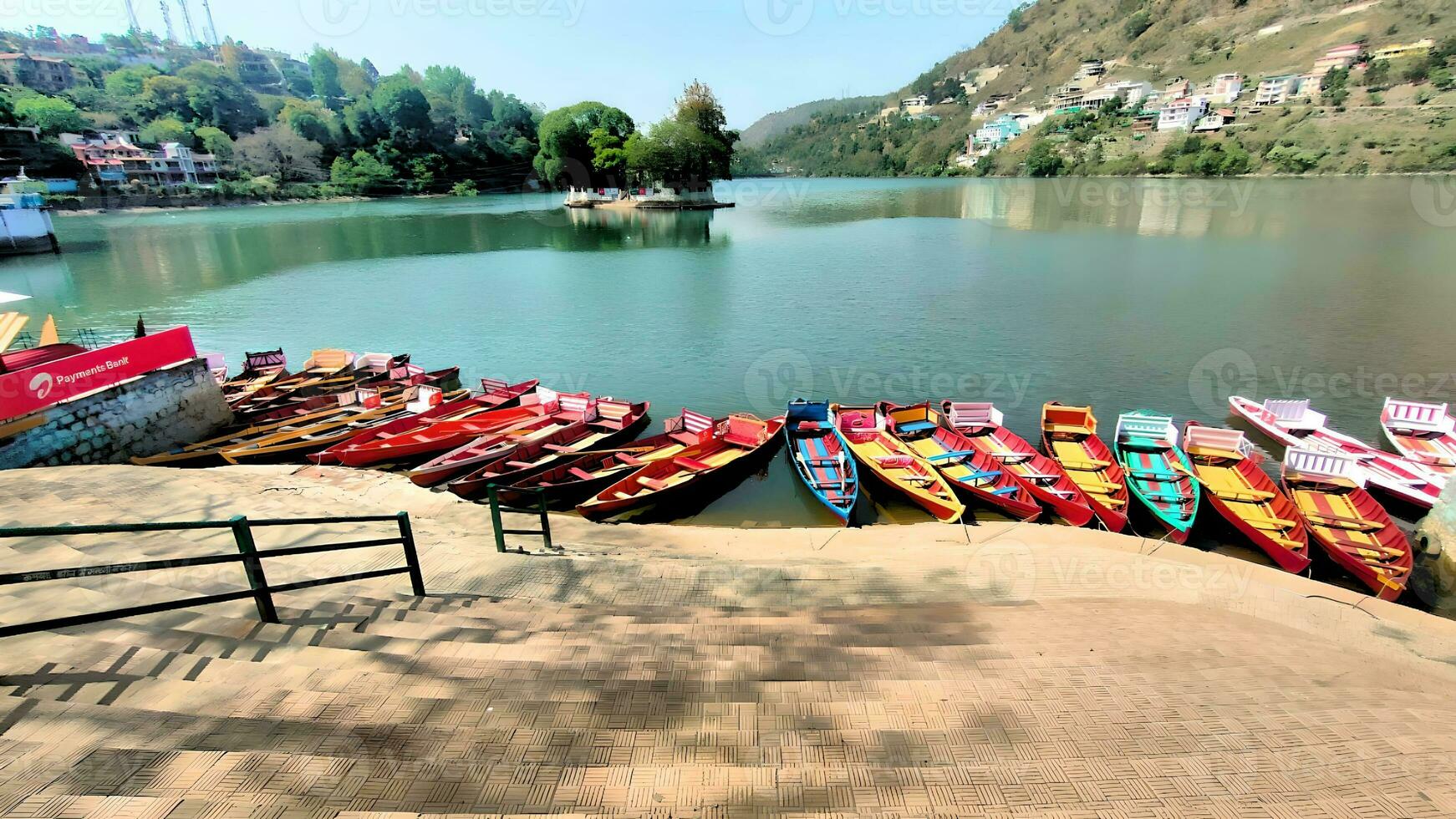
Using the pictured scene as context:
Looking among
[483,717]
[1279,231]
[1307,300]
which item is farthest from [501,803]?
[1279,231]

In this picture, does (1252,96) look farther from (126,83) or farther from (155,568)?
(126,83)

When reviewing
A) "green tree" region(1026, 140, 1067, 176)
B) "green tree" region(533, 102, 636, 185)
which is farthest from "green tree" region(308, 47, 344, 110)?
"green tree" region(1026, 140, 1067, 176)

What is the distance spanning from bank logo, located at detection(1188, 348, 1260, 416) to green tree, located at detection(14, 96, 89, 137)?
444 feet

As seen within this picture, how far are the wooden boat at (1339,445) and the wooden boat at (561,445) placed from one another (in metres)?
17.8

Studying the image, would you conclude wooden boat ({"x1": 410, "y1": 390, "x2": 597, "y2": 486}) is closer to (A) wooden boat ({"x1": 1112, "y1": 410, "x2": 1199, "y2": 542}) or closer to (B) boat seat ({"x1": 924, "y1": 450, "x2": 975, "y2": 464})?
(B) boat seat ({"x1": 924, "y1": 450, "x2": 975, "y2": 464})

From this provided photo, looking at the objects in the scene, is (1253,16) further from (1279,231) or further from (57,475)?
(57,475)

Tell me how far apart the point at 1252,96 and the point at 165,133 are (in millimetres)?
198075

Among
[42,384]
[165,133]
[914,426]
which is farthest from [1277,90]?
[165,133]

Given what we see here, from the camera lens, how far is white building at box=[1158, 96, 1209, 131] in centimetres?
11831

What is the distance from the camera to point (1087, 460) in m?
15.7

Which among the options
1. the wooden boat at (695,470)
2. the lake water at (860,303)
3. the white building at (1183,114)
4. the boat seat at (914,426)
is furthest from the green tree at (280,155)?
the white building at (1183,114)

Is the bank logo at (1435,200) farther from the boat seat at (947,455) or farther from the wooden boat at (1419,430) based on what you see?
the boat seat at (947,455)

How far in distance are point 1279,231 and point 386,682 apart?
6865 cm

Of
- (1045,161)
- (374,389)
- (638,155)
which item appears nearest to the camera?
(374,389)
